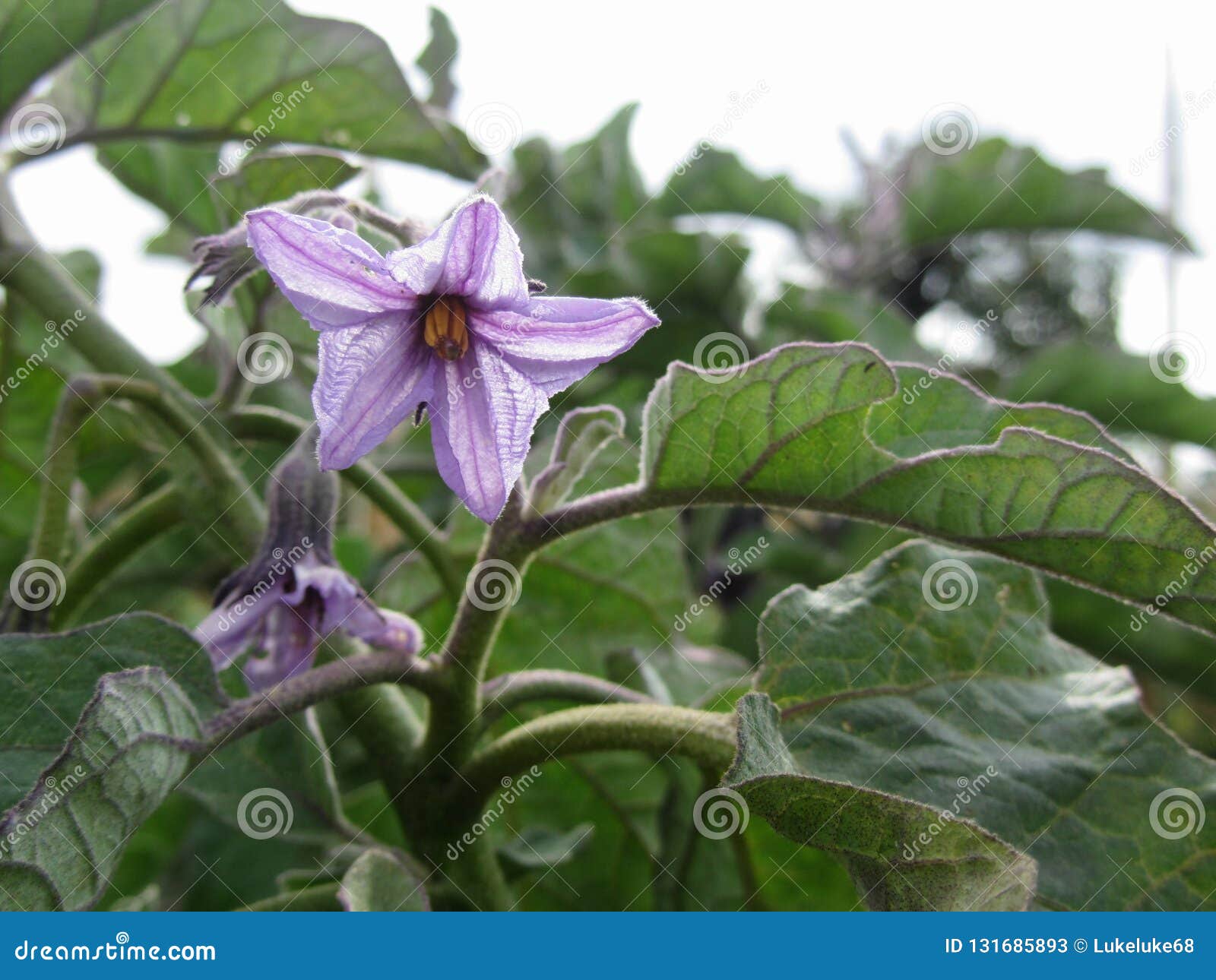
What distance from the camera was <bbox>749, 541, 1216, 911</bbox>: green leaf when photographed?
0.86 m

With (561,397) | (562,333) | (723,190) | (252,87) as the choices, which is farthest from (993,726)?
(723,190)

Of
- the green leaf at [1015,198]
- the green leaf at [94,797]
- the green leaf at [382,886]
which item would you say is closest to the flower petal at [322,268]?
the green leaf at [94,797]

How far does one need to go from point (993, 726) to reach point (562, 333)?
48cm

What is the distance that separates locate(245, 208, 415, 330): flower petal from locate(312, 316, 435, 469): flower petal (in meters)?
0.02

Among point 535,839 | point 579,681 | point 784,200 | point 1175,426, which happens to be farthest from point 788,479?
point 784,200

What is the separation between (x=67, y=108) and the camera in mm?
1320

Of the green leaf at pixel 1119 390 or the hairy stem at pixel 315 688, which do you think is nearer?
the hairy stem at pixel 315 688

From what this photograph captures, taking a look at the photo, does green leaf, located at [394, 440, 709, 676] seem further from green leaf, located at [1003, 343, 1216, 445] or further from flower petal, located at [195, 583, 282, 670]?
green leaf, located at [1003, 343, 1216, 445]

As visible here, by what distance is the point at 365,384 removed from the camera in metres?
0.78

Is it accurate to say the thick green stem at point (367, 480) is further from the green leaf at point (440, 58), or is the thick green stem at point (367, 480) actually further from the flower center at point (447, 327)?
the green leaf at point (440, 58)

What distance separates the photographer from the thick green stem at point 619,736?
83cm

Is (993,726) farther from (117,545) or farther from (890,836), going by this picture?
(117,545)

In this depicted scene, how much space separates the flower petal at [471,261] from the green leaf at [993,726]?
34cm

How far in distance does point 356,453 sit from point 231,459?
0.33m
